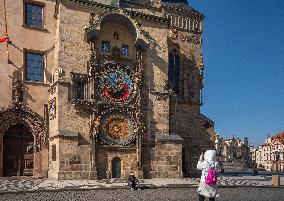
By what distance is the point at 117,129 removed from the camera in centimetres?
2414

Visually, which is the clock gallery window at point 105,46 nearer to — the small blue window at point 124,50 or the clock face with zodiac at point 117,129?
the small blue window at point 124,50

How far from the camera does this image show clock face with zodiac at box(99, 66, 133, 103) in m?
24.1

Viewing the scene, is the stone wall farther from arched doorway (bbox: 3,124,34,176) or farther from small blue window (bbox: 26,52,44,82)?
small blue window (bbox: 26,52,44,82)

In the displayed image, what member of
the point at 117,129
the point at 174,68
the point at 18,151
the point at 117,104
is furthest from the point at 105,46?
the point at 18,151

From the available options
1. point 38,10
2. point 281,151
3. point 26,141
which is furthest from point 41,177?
point 281,151

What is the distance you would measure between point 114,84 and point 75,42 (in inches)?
139

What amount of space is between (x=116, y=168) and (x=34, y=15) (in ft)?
37.7

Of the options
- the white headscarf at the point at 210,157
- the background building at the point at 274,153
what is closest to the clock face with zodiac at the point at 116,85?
the white headscarf at the point at 210,157

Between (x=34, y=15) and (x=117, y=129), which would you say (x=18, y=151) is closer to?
(x=117, y=129)

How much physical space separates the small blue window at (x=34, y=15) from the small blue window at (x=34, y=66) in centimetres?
209

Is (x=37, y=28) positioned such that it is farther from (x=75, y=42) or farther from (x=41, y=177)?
(x=41, y=177)

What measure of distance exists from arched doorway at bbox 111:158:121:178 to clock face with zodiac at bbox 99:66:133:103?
12.3 feet

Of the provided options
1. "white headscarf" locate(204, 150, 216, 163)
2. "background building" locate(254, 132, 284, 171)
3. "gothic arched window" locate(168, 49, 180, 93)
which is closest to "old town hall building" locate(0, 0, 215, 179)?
"gothic arched window" locate(168, 49, 180, 93)

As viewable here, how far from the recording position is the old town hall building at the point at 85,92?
22.9 metres
